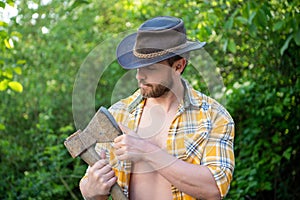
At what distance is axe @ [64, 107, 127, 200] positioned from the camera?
2.30m

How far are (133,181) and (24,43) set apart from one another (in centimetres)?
461

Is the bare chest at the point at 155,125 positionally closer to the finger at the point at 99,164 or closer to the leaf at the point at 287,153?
the finger at the point at 99,164

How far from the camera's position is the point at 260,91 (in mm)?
5199

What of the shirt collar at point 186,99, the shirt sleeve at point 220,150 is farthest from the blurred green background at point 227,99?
the shirt sleeve at point 220,150

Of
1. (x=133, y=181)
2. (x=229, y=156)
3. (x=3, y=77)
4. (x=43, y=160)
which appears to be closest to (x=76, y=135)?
(x=133, y=181)

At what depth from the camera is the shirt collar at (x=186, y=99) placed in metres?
2.48

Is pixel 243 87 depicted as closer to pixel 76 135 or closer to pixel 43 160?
pixel 43 160

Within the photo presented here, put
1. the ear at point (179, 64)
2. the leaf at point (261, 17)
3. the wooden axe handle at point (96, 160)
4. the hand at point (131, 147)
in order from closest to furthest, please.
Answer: the hand at point (131, 147) < the wooden axe handle at point (96, 160) < the ear at point (179, 64) < the leaf at point (261, 17)

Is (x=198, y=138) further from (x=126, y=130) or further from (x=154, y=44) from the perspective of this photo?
(x=154, y=44)

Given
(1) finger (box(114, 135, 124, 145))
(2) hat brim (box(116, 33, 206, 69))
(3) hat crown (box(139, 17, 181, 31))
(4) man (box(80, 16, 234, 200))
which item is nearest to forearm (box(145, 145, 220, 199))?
(4) man (box(80, 16, 234, 200))

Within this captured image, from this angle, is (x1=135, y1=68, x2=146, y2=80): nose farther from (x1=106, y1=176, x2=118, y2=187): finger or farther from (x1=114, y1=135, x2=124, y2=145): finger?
(x1=106, y1=176, x2=118, y2=187): finger

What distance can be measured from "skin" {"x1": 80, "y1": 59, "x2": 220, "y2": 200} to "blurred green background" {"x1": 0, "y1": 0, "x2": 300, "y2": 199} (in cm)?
164

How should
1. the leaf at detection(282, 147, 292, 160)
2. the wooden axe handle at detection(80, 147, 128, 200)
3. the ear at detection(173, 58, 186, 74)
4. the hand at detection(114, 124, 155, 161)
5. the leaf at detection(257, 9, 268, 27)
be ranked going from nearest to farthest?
the hand at detection(114, 124, 155, 161)
the wooden axe handle at detection(80, 147, 128, 200)
the ear at detection(173, 58, 186, 74)
the leaf at detection(257, 9, 268, 27)
the leaf at detection(282, 147, 292, 160)

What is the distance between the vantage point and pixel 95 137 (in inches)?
92.3
